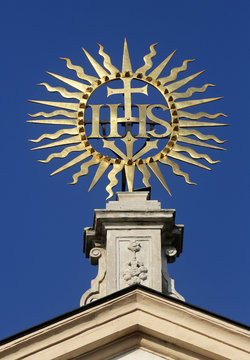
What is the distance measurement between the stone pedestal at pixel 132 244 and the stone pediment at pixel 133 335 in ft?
8.06

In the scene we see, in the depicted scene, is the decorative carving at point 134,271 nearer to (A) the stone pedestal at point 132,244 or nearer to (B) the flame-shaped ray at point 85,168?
(A) the stone pedestal at point 132,244

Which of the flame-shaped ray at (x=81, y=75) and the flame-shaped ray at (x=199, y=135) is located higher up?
the flame-shaped ray at (x=81, y=75)

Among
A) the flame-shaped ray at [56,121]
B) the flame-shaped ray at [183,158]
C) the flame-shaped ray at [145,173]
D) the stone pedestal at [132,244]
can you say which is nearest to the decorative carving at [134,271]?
the stone pedestal at [132,244]

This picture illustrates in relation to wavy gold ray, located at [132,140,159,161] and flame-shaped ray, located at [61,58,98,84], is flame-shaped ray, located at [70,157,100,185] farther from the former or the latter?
flame-shaped ray, located at [61,58,98,84]

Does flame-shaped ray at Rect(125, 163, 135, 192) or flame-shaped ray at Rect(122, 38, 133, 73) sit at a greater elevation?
flame-shaped ray at Rect(122, 38, 133, 73)

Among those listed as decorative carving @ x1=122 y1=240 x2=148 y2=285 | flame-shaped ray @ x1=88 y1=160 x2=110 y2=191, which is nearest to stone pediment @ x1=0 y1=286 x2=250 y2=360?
decorative carving @ x1=122 y1=240 x2=148 y2=285

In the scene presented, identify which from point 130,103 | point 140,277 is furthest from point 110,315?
point 130,103

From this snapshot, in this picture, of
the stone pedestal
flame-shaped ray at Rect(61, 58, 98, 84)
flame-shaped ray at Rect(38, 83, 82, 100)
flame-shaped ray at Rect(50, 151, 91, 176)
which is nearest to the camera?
the stone pedestal

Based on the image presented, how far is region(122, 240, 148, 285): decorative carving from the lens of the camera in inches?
743

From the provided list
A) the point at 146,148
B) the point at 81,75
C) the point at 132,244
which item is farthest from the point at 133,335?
the point at 81,75

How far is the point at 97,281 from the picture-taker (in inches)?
764

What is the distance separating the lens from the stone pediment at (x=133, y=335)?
16.0 m

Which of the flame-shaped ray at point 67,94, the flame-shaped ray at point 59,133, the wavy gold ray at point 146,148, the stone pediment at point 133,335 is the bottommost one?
the stone pediment at point 133,335

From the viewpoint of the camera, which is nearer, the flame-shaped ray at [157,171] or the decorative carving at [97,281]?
the decorative carving at [97,281]
